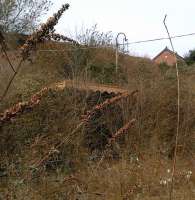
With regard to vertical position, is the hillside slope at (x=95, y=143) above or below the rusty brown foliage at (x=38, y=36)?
below

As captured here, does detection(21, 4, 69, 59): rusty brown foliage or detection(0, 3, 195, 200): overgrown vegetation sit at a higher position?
detection(21, 4, 69, 59): rusty brown foliage

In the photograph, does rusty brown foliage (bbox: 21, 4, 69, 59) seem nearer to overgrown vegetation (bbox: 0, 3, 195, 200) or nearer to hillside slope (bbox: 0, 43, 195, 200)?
overgrown vegetation (bbox: 0, 3, 195, 200)

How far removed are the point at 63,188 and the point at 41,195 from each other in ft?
0.86

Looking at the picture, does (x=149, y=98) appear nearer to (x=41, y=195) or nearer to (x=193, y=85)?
(x=193, y=85)

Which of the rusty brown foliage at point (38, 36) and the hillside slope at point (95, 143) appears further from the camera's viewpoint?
the hillside slope at point (95, 143)

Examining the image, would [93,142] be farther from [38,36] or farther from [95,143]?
[38,36]

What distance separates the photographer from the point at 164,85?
39.3 feet

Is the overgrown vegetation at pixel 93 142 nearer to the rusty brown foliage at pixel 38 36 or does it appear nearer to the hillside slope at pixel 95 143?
the hillside slope at pixel 95 143

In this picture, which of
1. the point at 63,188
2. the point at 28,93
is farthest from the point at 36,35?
the point at 28,93

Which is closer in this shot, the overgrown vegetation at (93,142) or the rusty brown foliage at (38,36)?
the rusty brown foliage at (38,36)

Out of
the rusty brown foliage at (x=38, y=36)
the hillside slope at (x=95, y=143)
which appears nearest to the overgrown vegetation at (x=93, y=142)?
the hillside slope at (x=95, y=143)

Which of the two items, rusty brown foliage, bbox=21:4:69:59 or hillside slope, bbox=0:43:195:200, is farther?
hillside slope, bbox=0:43:195:200

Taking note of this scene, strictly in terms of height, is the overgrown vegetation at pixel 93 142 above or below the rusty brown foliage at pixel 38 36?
below

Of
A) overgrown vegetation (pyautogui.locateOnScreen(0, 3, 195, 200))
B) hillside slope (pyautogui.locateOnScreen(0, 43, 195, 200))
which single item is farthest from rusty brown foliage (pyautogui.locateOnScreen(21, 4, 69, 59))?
hillside slope (pyautogui.locateOnScreen(0, 43, 195, 200))
